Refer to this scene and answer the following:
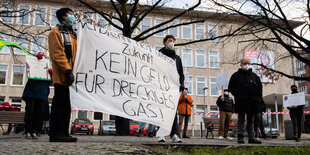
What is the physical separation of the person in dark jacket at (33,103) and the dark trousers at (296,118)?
7.84 meters

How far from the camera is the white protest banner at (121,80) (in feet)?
16.2

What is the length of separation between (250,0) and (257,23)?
3.01 feet

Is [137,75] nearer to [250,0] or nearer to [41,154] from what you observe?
[41,154]

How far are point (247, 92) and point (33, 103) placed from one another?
4.64 meters

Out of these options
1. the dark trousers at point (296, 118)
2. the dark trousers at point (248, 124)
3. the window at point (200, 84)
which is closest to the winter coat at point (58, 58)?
the dark trousers at point (248, 124)

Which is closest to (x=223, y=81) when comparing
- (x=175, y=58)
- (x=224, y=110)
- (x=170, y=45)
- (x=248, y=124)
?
(x=224, y=110)

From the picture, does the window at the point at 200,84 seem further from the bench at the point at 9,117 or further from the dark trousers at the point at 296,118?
the bench at the point at 9,117

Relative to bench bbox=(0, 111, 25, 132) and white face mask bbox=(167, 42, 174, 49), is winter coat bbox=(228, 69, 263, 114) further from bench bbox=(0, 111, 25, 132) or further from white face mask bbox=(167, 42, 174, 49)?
bench bbox=(0, 111, 25, 132)

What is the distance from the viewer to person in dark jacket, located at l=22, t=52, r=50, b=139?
6.55 m

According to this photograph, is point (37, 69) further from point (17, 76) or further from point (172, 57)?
point (17, 76)

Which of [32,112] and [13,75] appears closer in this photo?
[32,112]

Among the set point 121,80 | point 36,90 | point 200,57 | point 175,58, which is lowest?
point 36,90

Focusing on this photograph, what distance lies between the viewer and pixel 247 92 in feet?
23.9

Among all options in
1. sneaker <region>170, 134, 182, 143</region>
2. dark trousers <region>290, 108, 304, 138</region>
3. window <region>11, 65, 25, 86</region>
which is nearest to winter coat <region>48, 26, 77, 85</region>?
sneaker <region>170, 134, 182, 143</region>
